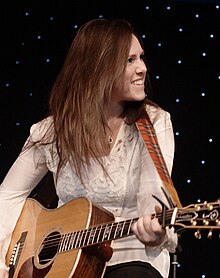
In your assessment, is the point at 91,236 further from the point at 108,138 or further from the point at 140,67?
the point at 140,67

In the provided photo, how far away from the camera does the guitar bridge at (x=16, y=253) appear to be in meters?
2.42

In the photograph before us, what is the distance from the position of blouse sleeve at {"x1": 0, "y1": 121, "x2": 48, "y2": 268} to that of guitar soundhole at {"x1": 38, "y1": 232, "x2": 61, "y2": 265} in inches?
9.2

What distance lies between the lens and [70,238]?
2.20 metres

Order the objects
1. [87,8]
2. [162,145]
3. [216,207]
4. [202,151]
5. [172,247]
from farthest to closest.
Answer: [87,8], [202,151], [162,145], [172,247], [216,207]

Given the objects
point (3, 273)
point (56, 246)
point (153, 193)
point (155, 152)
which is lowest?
point (3, 273)

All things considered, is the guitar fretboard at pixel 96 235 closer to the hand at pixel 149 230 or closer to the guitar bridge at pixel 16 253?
the hand at pixel 149 230

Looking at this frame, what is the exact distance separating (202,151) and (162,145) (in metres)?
0.71

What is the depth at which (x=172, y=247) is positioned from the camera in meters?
2.09

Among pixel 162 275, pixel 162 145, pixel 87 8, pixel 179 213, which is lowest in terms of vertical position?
pixel 162 275

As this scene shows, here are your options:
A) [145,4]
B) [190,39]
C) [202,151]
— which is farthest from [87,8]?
[202,151]

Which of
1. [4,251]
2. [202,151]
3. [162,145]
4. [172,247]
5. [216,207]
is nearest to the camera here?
[216,207]

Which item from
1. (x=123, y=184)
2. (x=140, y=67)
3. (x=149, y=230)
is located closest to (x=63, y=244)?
(x=123, y=184)

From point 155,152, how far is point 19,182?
568 millimetres

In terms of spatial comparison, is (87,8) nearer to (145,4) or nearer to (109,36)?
(145,4)
